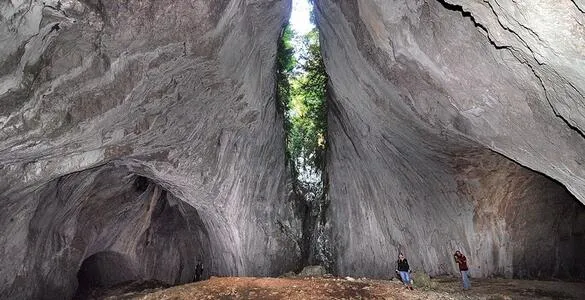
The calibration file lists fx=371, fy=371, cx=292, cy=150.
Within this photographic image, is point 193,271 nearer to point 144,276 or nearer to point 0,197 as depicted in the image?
point 144,276

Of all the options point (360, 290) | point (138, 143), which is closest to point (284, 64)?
point (138, 143)

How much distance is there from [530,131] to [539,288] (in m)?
5.15

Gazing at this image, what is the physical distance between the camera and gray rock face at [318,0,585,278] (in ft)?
15.8

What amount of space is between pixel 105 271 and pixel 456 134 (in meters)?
15.6

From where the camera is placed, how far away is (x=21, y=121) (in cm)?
638

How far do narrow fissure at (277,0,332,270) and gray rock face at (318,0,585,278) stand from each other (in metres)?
0.61

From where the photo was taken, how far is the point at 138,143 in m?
9.59

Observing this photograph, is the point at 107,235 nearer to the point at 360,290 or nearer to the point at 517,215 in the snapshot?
the point at 360,290

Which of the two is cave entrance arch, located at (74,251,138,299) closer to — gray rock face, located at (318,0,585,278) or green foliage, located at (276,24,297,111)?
gray rock face, located at (318,0,585,278)

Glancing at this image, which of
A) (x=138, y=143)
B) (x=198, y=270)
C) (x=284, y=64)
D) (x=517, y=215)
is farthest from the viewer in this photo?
(x=198, y=270)

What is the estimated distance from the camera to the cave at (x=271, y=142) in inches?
226

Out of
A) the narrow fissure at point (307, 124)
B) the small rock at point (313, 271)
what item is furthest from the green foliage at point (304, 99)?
the small rock at point (313, 271)

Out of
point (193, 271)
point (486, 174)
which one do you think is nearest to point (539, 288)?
point (486, 174)

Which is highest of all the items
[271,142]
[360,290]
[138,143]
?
[271,142]
